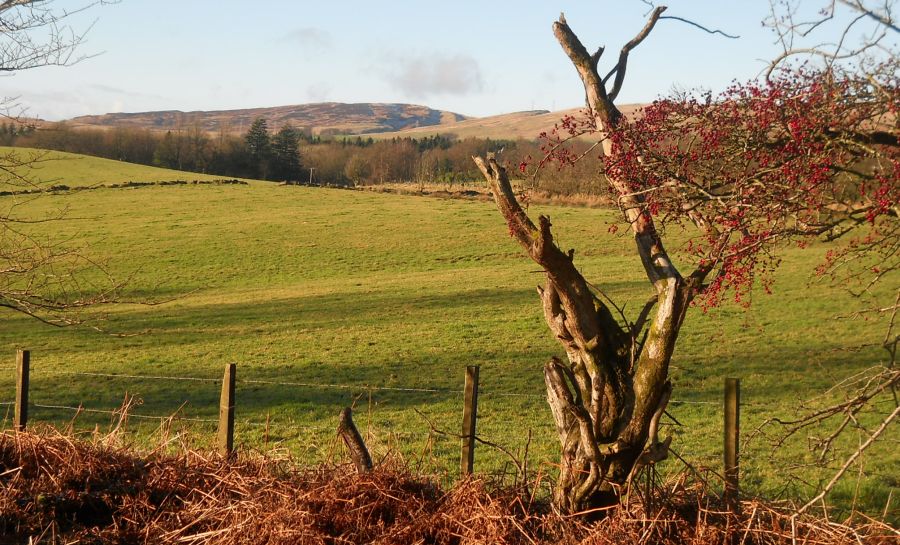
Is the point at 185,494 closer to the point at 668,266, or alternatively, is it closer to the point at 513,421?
the point at 668,266

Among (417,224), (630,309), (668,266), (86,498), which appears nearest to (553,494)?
(668,266)

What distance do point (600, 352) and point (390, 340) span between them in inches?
665

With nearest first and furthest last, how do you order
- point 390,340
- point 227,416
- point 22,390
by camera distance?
point 227,416, point 22,390, point 390,340

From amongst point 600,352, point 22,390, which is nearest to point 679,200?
point 600,352

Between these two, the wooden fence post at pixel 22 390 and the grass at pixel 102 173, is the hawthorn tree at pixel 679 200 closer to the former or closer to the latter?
the wooden fence post at pixel 22 390

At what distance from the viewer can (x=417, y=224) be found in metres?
46.1

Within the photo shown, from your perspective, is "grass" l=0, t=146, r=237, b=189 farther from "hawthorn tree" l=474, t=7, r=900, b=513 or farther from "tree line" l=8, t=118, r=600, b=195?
"hawthorn tree" l=474, t=7, r=900, b=513

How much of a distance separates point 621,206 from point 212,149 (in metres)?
92.9

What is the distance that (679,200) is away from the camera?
3771mm

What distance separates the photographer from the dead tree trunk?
4352 millimetres

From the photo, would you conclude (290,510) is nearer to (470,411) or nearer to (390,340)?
(470,411)

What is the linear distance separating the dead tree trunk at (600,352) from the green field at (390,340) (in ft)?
1.08

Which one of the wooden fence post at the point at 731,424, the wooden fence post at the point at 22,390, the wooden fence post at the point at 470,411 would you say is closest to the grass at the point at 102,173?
the wooden fence post at the point at 22,390

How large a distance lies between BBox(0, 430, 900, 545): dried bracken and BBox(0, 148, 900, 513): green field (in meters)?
0.47
